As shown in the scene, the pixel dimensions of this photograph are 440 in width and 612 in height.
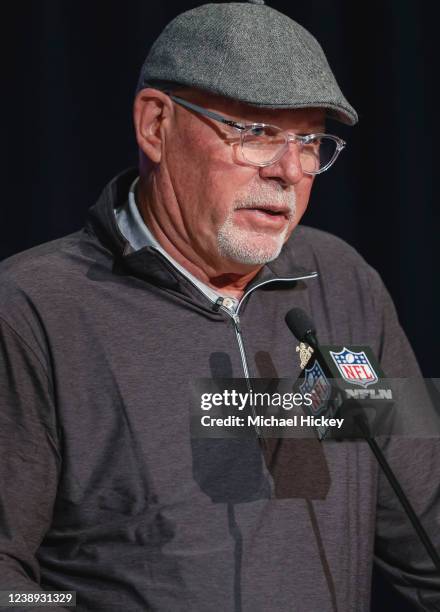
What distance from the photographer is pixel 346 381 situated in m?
1.18

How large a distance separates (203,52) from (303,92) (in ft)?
0.55

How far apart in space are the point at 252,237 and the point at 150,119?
0.85 feet

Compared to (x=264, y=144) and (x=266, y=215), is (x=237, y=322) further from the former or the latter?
(x=264, y=144)

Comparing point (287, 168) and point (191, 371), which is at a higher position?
point (287, 168)

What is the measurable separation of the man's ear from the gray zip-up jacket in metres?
0.11

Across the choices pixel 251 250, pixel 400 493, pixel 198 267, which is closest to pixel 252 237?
pixel 251 250

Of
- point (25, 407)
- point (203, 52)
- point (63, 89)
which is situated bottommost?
point (25, 407)

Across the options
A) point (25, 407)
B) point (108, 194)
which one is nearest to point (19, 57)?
point (108, 194)

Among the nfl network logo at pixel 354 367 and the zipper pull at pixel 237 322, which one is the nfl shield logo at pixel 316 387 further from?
the zipper pull at pixel 237 322

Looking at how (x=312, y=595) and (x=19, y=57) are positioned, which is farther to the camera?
(x=19, y=57)

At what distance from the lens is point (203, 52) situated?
151 centimetres

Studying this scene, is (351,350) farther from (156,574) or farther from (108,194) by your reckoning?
(108,194)

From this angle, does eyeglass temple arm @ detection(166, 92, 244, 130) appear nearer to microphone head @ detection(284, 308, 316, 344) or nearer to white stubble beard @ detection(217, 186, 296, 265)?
white stubble beard @ detection(217, 186, 296, 265)

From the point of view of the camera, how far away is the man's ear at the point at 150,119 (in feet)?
5.18
